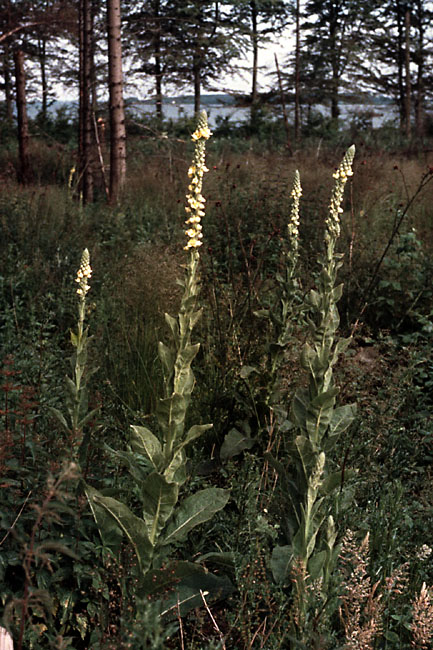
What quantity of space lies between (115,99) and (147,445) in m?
8.82

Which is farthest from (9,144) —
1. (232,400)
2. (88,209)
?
(232,400)

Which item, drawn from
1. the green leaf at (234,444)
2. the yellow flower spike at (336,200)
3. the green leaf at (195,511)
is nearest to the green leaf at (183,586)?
the green leaf at (195,511)

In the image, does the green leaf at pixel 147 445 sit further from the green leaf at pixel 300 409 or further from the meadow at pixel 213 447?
the green leaf at pixel 300 409

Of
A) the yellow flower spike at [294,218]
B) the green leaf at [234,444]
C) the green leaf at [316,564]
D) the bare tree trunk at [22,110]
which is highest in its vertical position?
the bare tree trunk at [22,110]

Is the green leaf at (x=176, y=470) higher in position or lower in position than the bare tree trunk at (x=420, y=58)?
lower

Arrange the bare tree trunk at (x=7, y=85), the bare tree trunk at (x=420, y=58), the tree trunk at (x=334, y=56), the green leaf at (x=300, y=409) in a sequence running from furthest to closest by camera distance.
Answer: the bare tree trunk at (x=420, y=58) → the tree trunk at (x=334, y=56) → the bare tree trunk at (x=7, y=85) → the green leaf at (x=300, y=409)

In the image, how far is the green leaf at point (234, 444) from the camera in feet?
10.9

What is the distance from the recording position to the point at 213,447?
342cm

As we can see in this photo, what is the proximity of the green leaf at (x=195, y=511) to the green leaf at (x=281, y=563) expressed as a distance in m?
0.30

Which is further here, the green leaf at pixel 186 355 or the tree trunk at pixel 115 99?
the tree trunk at pixel 115 99

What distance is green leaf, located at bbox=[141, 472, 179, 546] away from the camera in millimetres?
2057

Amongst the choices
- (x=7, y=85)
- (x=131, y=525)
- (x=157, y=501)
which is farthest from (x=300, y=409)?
(x=7, y=85)

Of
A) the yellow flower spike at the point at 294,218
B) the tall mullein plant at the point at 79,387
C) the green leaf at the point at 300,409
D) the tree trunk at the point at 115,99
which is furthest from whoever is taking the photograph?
the tree trunk at the point at 115,99

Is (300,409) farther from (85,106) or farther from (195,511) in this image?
(85,106)
